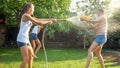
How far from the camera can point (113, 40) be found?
17.7 metres

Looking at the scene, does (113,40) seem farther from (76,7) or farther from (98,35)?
(98,35)

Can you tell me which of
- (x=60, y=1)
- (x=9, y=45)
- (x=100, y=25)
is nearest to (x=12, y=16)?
(x=9, y=45)

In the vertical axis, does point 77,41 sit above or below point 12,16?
below

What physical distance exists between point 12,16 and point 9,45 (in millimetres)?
2372

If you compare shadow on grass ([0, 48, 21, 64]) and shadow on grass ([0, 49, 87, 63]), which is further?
shadow on grass ([0, 49, 87, 63])

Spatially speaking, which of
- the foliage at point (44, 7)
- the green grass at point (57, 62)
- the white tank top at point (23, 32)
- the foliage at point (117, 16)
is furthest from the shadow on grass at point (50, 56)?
the white tank top at point (23, 32)

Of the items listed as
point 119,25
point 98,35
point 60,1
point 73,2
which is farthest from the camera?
point 73,2

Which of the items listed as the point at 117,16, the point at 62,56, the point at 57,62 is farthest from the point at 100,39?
the point at 117,16

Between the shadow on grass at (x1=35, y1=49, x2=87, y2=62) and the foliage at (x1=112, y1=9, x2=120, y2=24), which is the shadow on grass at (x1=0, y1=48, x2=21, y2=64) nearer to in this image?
the shadow on grass at (x1=35, y1=49, x2=87, y2=62)

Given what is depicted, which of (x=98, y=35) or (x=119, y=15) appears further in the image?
(x=119, y=15)

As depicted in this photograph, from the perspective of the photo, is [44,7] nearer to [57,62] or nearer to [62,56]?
[62,56]

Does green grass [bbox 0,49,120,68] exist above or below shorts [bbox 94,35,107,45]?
below

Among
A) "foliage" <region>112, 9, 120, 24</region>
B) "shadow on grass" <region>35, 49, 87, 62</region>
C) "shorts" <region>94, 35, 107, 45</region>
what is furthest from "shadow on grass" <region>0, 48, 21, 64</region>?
"foliage" <region>112, 9, 120, 24</region>

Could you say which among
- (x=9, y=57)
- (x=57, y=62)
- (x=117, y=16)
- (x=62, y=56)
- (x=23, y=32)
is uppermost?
(x=23, y=32)
